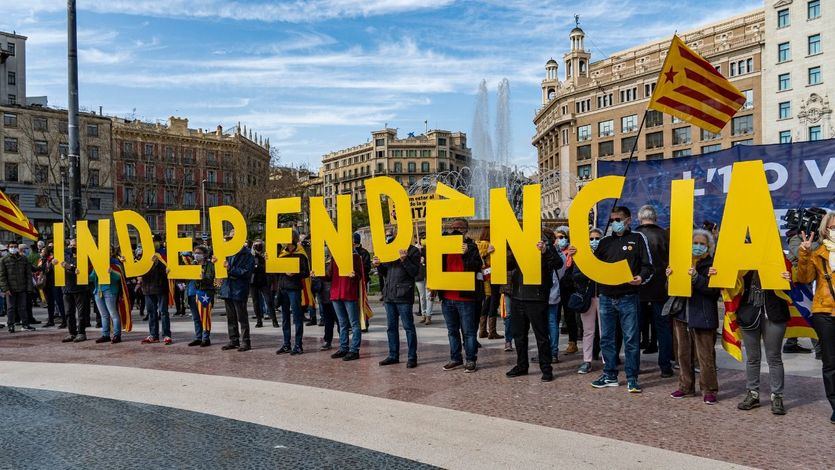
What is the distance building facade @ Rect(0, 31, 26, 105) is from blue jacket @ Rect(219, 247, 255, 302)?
77.7 metres

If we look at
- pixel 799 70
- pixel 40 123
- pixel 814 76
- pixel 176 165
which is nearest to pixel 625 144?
pixel 799 70

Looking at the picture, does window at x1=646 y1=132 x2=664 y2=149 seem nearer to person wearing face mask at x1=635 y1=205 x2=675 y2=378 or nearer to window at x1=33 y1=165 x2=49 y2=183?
window at x1=33 y1=165 x2=49 y2=183

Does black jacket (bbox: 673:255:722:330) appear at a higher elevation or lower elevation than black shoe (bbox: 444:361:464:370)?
higher

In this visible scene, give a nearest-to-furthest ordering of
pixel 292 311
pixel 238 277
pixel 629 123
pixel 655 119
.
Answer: pixel 292 311 → pixel 238 277 → pixel 655 119 → pixel 629 123

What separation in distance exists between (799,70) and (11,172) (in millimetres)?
77477

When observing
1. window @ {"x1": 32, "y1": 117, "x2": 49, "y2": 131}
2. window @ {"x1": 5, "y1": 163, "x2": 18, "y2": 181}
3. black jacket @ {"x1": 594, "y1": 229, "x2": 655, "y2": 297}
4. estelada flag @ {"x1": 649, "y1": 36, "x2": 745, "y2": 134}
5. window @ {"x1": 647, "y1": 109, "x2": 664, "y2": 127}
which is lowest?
black jacket @ {"x1": 594, "y1": 229, "x2": 655, "y2": 297}

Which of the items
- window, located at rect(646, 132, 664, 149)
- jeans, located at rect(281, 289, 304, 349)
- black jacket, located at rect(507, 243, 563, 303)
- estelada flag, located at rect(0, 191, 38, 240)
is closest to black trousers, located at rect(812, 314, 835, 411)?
black jacket, located at rect(507, 243, 563, 303)

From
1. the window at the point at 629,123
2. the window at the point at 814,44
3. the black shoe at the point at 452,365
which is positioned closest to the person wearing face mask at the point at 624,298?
the black shoe at the point at 452,365

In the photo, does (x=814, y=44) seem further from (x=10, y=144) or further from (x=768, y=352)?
(x=10, y=144)

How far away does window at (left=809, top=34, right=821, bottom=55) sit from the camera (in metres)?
59.1

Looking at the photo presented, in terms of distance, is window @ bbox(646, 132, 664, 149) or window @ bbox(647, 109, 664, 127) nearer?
window @ bbox(647, 109, 664, 127)

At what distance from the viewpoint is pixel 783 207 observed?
10461mm

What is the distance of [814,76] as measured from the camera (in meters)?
59.6

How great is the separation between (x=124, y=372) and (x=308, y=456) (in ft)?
16.2
